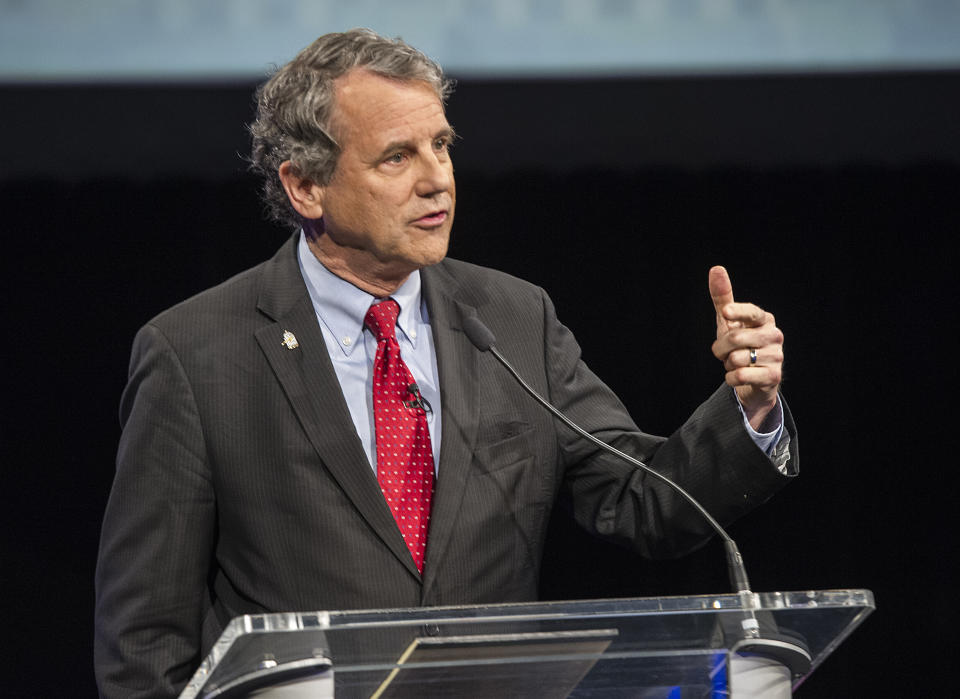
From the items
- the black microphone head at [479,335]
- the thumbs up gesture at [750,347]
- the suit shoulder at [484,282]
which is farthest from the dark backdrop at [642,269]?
the thumbs up gesture at [750,347]

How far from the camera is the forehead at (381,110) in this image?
1898 millimetres

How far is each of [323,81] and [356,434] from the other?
0.57m

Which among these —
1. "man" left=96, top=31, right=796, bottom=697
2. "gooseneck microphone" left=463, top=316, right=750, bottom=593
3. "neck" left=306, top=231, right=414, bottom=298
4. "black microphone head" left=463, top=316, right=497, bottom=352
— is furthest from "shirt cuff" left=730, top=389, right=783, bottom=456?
A: "neck" left=306, top=231, right=414, bottom=298

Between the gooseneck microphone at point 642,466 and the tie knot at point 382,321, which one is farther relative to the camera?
the tie knot at point 382,321

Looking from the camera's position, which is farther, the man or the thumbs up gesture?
the man

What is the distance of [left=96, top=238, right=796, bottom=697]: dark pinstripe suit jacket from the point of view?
179 cm

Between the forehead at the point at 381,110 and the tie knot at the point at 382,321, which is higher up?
the forehead at the point at 381,110

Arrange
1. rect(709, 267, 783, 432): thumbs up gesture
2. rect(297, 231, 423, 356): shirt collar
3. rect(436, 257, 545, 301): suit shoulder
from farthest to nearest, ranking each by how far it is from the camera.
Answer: rect(436, 257, 545, 301): suit shoulder
rect(297, 231, 423, 356): shirt collar
rect(709, 267, 783, 432): thumbs up gesture

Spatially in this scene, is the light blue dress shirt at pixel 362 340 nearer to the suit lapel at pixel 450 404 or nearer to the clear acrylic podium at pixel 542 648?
the suit lapel at pixel 450 404

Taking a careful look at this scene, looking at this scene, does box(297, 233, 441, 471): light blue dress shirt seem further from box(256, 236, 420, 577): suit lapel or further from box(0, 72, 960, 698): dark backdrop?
box(0, 72, 960, 698): dark backdrop

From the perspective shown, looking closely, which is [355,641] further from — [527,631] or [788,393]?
[788,393]

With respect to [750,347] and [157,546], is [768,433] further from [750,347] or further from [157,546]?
[157,546]

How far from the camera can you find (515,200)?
2971 millimetres

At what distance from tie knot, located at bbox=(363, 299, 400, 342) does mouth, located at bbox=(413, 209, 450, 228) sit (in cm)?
16
